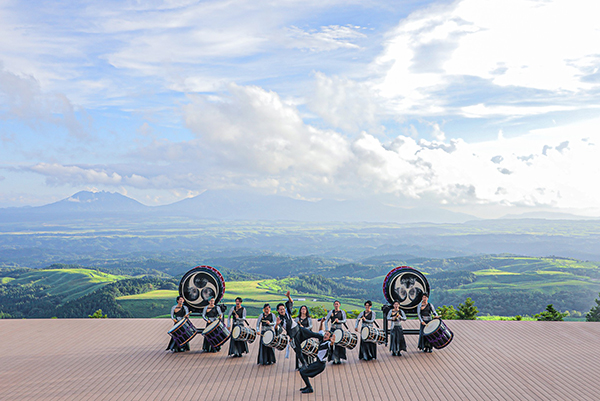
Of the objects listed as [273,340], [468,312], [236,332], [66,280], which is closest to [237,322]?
[236,332]

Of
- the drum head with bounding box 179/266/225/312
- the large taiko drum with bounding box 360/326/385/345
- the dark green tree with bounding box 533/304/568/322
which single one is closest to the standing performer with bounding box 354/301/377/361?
the large taiko drum with bounding box 360/326/385/345

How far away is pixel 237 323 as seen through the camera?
1555 centimetres

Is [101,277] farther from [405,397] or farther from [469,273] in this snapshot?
[405,397]

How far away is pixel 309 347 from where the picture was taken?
12906mm

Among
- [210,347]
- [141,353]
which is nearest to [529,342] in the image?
[210,347]

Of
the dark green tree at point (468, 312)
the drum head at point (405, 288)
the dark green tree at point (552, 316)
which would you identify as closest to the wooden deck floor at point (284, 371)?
the drum head at point (405, 288)

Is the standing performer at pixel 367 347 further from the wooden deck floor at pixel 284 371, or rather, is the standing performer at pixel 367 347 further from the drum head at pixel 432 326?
the drum head at pixel 432 326

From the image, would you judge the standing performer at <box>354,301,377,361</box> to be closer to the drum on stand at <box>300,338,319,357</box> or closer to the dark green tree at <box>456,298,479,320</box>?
the drum on stand at <box>300,338,319,357</box>

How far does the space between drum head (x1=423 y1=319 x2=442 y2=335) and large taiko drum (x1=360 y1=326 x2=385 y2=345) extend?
177 cm

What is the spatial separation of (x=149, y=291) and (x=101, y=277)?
49.7 metres

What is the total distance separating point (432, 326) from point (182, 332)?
8737 mm

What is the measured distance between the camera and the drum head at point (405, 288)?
17062 millimetres

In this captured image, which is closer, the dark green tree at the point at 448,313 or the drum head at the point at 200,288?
the drum head at the point at 200,288

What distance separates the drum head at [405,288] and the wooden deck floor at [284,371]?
169cm
